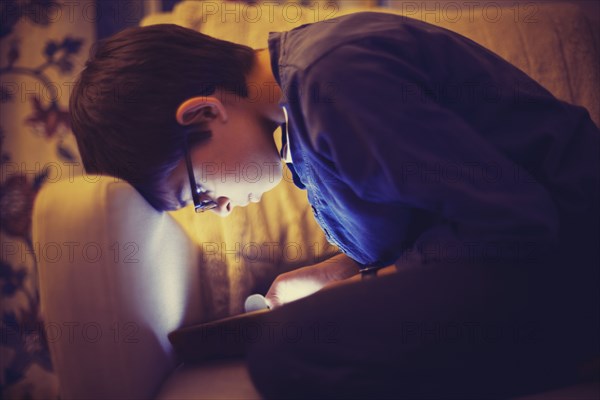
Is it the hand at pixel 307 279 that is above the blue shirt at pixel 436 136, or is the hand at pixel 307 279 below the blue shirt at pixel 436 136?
below

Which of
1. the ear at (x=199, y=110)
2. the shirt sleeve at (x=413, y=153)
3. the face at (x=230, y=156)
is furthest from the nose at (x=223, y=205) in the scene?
the shirt sleeve at (x=413, y=153)

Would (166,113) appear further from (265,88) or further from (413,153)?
(413,153)

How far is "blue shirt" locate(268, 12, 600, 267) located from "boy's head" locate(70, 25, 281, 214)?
12cm

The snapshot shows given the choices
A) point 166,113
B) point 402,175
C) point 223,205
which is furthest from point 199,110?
point 402,175

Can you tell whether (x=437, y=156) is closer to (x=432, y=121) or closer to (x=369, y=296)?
(x=432, y=121)

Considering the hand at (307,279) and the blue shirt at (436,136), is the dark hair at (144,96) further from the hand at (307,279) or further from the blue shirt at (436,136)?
the hand at (307,279)

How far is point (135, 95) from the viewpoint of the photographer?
633mm

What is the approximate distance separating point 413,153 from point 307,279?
42 cm

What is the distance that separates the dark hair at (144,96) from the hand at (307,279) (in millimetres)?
294

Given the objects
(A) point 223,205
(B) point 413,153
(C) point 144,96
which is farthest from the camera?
(A) point 223,205

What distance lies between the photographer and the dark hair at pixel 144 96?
2.09 ft

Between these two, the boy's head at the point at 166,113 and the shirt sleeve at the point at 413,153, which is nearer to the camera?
the shirt sleeve at the point at 413,153

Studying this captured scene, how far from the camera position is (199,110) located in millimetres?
647

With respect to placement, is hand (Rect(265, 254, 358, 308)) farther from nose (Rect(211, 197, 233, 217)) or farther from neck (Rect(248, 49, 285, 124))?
neck (Rect(248, 49, 285, 124))
